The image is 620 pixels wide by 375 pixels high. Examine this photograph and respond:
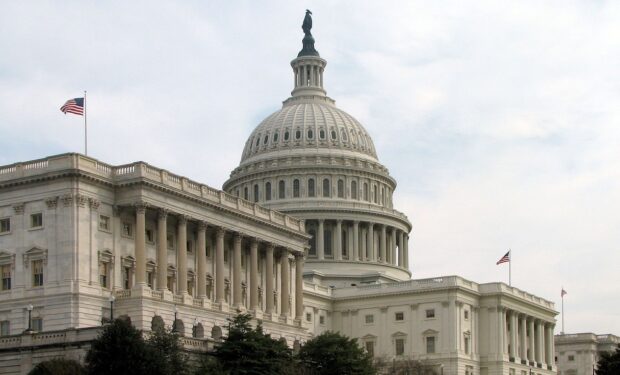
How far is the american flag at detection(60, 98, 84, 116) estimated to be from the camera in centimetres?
10744

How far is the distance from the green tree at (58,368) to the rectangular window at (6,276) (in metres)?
25.5

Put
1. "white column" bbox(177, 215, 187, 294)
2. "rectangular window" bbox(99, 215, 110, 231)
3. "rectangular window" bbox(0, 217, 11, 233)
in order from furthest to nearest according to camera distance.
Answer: "white column" bbox(177, 215, 187, 294) < "rectangular window" bbox(0, 217, 11, 233) < "rectangular window" bbox(99, 215, 110, 231)

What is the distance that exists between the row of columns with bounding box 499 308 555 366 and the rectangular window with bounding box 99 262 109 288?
7278 centimetres

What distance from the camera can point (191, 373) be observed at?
288ft

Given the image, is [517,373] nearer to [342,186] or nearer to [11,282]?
[342,186]

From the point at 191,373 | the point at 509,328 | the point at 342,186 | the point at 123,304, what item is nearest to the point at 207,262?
the point at 123,304

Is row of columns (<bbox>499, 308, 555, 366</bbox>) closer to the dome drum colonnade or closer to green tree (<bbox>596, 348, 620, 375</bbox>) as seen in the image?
the dome drum colonnade

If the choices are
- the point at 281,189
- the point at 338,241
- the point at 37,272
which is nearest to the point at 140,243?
the point at 37,272

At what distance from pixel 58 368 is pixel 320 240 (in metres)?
109

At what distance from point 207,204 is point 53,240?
59.0 ft

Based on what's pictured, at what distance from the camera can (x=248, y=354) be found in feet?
301

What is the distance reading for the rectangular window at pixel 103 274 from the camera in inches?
4250

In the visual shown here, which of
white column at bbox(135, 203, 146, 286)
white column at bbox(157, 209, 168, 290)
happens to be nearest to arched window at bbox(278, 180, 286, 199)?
white column at bbox(157, 209, 168, 290)

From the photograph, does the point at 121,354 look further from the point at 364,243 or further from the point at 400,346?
the point at 364,243
